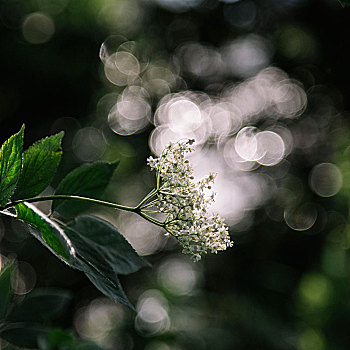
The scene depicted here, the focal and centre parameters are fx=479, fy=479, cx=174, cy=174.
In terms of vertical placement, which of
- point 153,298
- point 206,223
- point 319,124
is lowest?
point 153,298

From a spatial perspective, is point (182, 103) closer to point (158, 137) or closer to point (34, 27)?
point (158, 137)

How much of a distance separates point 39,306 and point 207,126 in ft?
6.14

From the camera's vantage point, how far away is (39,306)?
1.74 feet

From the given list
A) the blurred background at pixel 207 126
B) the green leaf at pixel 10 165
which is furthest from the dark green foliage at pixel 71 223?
the blurred background at pixel 207 126

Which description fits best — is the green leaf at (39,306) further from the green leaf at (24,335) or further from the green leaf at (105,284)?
the green leaf at (105,284)

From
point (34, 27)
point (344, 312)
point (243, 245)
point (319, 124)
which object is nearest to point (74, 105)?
point (34, 27)

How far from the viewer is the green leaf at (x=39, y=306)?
52 cm

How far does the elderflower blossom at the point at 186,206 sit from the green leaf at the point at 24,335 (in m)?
0.18

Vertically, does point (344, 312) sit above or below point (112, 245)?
below

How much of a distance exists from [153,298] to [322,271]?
0.66 metres

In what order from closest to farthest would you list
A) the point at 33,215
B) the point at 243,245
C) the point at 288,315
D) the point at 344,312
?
the point at 33,215, the point at 344,312, the point at 288,315, the point at 243,245

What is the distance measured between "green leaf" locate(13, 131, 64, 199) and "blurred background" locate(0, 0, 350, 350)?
151cm

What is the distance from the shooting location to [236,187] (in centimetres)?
227

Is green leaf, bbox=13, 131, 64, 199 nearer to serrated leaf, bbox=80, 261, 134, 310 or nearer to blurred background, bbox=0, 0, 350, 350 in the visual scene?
serrated leaf, bbox=80, 261, 134, 310
